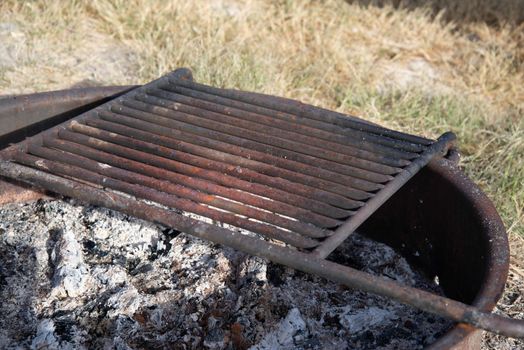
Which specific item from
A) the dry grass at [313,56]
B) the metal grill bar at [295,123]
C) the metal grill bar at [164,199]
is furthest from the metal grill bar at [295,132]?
the dry grass at [313,56]

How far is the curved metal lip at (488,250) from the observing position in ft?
4.12

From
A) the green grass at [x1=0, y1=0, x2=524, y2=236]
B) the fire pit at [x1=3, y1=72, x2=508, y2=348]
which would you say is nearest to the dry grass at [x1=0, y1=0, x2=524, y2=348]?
the green grass at [x1=0, y1=0, x2=524, y2=236]

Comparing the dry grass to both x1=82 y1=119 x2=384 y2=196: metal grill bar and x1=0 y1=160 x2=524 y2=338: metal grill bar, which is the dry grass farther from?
x1=0 y1=160 x2=524 y2=338: metal grill bar

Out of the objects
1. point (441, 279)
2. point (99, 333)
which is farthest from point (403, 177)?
point (99, 333)

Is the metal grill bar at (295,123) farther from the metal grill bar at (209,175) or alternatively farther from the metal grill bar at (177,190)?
the metal grill bar at (177,190)

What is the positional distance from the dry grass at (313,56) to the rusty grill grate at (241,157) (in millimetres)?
1039

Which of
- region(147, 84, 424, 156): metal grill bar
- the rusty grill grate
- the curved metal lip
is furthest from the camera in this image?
region(147, 84, 424, 156): metal grill bar

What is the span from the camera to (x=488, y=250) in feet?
4.95

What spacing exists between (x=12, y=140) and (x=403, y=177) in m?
1.16

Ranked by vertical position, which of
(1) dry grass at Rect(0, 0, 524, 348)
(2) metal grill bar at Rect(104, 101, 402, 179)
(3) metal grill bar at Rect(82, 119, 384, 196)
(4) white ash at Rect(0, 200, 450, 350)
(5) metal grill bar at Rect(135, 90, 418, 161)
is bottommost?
(4) white ash at Rect(0, 200, 450, 350)

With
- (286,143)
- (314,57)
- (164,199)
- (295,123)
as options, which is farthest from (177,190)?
(314,57)

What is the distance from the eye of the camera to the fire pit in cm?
144

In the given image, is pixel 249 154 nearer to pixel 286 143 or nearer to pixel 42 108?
pixel 286 143

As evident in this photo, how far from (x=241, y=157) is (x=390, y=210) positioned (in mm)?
548
